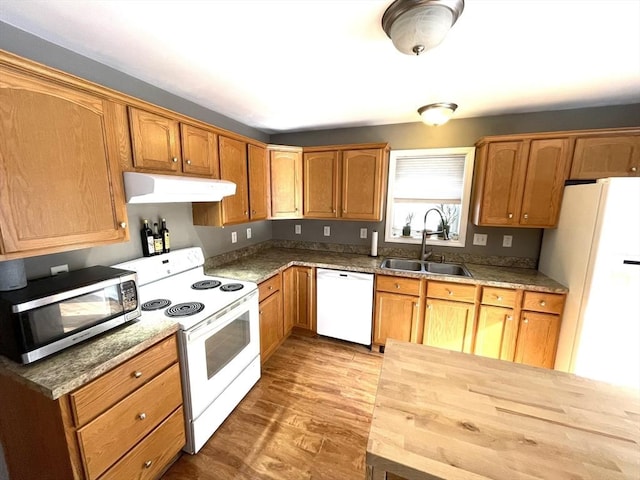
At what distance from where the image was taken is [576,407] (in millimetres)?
897

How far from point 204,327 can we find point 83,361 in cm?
56

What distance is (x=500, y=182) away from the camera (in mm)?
2373

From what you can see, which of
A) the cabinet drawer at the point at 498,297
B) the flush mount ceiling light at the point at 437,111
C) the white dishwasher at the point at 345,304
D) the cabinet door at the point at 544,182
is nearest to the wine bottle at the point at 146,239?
the white dishwasher at the point at 345,304

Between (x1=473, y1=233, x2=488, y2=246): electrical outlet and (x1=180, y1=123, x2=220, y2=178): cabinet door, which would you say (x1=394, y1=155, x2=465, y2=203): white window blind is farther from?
(x1=180, y1=123, x2=220, y2=178): cabinet door

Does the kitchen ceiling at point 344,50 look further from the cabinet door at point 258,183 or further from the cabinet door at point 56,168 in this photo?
the cabinet door at point 258,183

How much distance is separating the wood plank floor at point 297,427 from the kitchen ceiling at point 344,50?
244 centimetres

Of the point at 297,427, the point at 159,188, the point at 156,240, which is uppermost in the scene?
the point at 159,188

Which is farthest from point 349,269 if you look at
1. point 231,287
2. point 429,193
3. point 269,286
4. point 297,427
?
point 297,427

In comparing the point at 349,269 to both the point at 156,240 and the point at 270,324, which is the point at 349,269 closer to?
the point at 270,324

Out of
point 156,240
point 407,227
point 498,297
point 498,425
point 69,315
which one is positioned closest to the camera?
point 498,425

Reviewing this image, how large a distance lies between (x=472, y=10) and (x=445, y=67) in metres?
0.53

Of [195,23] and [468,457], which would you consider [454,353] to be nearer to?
[468,457]

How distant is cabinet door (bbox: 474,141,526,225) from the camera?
2.29 metres

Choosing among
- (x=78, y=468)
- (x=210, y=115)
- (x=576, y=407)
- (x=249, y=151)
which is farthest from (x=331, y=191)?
(x=78, y=468)
